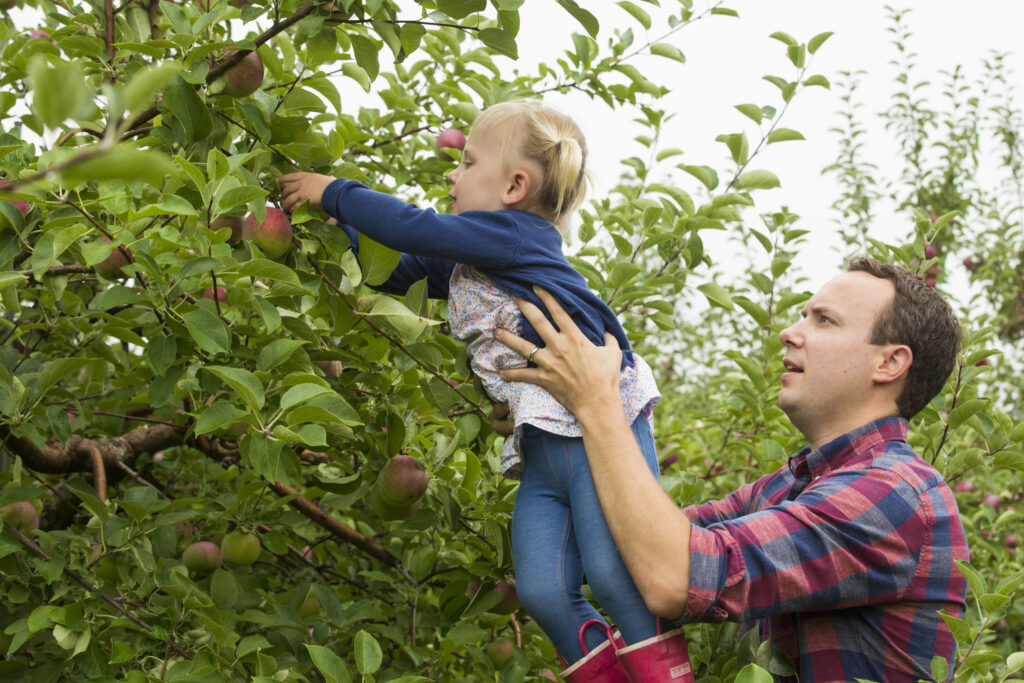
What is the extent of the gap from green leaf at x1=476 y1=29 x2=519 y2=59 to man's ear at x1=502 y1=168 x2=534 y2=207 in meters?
0.25

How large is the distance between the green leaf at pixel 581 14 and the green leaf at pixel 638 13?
71 cm

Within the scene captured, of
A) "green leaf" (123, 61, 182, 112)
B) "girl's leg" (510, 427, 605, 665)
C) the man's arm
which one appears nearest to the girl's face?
the man's arm

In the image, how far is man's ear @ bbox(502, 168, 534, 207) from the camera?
1.70 meters

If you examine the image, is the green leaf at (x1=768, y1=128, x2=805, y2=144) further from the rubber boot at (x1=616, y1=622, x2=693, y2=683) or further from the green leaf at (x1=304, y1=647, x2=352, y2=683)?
the green leaf at (x1=304, y1=647, x2=352, y2=683)

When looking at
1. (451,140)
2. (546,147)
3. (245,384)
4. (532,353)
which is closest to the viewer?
(245,384)

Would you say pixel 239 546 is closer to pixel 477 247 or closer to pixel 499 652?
pixel 499 652

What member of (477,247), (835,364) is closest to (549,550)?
(477,247)

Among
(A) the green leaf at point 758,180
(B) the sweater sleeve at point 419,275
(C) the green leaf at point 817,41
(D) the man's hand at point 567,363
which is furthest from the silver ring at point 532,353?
(C) the green leaf at point 817,41

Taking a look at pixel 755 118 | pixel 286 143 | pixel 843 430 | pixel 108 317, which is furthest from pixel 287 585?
pixel 755 118

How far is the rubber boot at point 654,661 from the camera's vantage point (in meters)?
1.34

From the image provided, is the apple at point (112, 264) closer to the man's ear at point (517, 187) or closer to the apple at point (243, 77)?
the apple at point (243, 77)

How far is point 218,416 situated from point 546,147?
2.61ft

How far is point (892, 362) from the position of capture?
1666 millimetres

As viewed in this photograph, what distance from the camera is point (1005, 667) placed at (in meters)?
1.32
